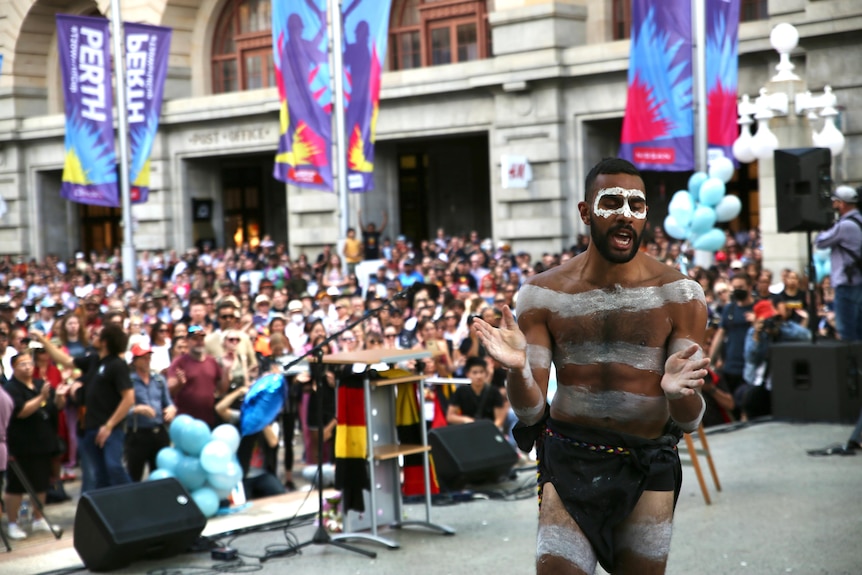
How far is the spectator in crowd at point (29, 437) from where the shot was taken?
1055 centimetres

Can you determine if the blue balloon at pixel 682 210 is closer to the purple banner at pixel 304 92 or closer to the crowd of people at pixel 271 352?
the crowd of people at pixel 271 352

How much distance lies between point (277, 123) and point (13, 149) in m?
11.5

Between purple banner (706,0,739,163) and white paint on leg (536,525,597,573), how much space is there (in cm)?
1406


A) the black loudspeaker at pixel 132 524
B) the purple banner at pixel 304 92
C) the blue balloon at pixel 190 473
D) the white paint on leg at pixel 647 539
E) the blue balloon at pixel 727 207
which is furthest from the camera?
the purple banner at pixel 304 92

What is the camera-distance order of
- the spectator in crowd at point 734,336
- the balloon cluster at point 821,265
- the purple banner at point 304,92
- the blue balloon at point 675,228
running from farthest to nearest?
the purple banner at point 304,92 < the blue balloon at point 675,228 < the balloon cluster at point 821,265 < the spectator in crowd at point 734,336

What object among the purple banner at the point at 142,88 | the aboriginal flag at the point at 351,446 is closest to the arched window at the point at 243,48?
the purple banner at the point at 142,88

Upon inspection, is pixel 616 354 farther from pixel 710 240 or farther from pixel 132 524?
pixel 710 240

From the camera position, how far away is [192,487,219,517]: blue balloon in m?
10.4

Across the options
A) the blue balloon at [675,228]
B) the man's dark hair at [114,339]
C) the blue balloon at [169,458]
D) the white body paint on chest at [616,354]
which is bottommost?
the blue balloon at [169,458]

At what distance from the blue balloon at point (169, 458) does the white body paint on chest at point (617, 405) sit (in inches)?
247

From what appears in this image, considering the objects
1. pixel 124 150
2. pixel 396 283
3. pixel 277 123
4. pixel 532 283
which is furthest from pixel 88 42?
pixel 532 283

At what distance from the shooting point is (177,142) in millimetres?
34406

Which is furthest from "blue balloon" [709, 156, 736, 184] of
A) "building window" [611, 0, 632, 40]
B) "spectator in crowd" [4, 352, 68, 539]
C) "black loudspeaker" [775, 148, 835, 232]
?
"spectator in crowd" [4, 352, 68, 539]

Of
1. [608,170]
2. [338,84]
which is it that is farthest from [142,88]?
[608,170]
